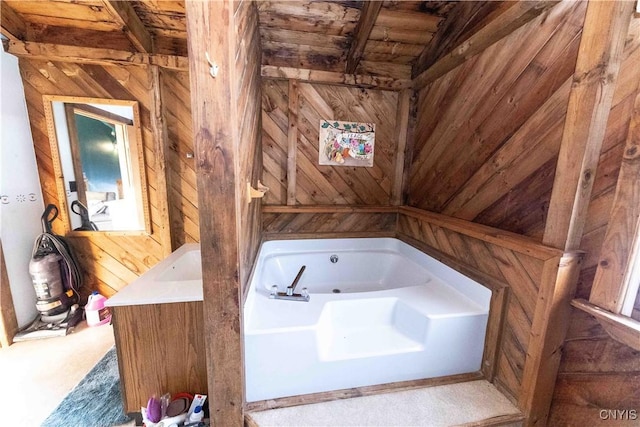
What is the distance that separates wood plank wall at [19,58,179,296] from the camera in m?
2.08

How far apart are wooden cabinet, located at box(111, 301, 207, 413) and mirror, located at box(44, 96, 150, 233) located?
1402 mm

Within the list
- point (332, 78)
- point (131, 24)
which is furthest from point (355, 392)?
point (131, 24)

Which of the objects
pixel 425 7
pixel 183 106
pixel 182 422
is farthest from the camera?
pixel 183 106

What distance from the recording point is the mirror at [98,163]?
7.07 ft

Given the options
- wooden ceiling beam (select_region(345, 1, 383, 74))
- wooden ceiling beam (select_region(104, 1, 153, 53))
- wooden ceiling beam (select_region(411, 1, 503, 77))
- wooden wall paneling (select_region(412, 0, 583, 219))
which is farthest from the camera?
wooden ceiling beam (select_region(104, 1, 153, 53))

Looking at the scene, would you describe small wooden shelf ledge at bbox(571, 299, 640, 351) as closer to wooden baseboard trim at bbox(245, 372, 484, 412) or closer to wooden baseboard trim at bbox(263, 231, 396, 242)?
wooden baseboard trim at bbox(245, 372, 484, 412)

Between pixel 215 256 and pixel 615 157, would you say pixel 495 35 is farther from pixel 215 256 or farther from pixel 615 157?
pixel 215 256

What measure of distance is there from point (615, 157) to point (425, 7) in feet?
4.83

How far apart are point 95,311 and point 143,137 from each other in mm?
1654

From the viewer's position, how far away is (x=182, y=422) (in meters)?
1.22

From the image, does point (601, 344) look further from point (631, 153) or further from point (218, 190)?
point (218, 190)

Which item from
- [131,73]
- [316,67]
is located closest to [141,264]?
[131,73]

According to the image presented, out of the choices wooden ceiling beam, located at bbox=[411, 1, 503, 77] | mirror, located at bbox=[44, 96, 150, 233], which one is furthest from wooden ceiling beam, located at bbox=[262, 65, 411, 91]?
mirror, located at bbox=[44, 96, 150, 233]

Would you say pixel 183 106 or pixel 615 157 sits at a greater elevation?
pixel 183 106
